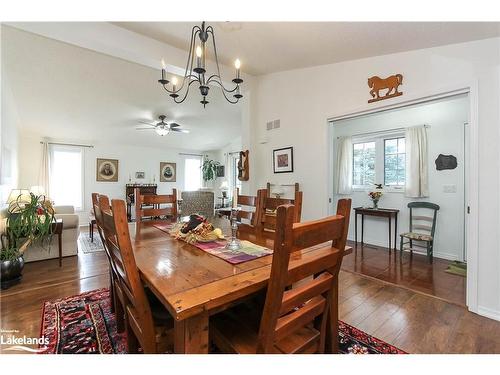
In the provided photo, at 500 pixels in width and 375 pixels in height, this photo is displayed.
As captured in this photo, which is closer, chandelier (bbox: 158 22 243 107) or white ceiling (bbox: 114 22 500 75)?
chandelier (bbox: 158 22 243 107)

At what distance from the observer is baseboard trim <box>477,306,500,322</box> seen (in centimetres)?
188

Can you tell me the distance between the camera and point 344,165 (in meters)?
4.55

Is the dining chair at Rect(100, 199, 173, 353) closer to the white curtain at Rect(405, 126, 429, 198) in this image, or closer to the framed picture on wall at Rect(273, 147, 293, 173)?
the framed picture on wall at Rect(273, 147, 293, 173)

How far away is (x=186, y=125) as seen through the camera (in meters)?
6.27

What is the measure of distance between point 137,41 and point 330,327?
11.0ft

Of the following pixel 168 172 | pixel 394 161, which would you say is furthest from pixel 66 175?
pixel 394 161

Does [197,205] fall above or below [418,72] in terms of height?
below

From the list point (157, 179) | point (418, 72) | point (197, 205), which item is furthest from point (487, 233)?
point (157, 179)

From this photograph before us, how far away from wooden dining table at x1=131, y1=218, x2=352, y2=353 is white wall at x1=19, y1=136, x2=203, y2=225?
20.7ft

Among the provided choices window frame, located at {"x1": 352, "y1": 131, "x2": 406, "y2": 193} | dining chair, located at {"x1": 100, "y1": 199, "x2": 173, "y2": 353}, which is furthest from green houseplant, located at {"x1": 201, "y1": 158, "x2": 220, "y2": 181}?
dining chair, located at {"x1": 100, "y1": 199, "x2": 173, "y2": 353}

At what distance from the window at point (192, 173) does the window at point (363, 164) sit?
18.6 ft

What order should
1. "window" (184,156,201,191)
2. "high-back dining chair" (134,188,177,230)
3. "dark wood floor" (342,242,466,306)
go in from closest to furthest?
"high-back dining chair" (134,188,177,230) < "dark wood floor" (342,242,466,306) < "window" (184,156,201,191)

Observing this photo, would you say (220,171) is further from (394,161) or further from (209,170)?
(394,161)
